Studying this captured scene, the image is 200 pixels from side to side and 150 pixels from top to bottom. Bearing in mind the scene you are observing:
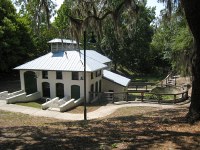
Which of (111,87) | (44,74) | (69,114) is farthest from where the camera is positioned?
(111,87)

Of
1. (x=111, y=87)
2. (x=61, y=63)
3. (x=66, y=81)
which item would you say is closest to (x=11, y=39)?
(x=61, y=63)

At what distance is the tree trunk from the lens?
8559 millimetres

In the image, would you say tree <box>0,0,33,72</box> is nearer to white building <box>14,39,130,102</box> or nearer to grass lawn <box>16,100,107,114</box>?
white building <box>14,39,130,102</box>

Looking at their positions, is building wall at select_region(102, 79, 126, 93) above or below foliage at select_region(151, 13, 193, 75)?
below

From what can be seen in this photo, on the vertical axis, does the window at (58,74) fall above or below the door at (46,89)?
above

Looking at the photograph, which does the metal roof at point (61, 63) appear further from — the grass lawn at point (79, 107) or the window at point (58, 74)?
the grass lawn at point (79, 107)

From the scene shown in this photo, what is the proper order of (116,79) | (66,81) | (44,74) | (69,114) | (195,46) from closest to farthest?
(195,46) → (69,114) → (66,81) → (44,74) → (116,79)

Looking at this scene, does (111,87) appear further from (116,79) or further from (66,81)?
(66,81)

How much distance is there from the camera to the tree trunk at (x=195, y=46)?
8559mm

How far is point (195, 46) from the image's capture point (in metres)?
9.15

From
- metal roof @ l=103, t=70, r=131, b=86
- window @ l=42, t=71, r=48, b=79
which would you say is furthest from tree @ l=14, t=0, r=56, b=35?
metal roof @ l=103, t=70, r=131, b=86

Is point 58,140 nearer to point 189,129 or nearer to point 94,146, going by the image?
point 94,146

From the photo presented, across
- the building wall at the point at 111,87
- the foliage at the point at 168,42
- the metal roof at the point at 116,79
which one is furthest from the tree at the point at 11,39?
the foliage at the point at 168,42

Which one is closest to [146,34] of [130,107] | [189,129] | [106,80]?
[106,80]
